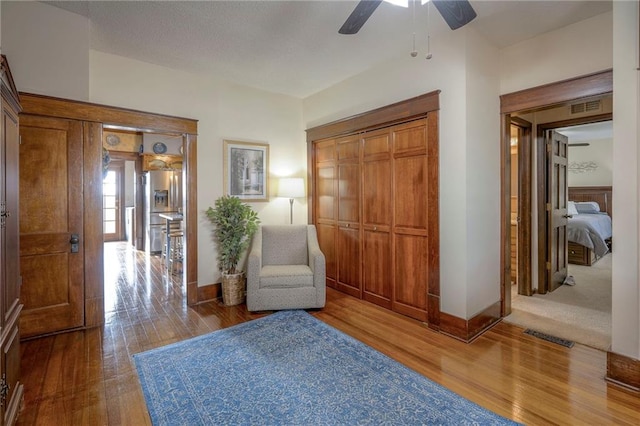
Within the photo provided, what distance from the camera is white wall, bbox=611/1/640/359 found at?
6.71 feet

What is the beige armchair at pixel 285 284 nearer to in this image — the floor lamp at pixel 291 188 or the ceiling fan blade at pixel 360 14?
the floor lamp at pixel 291 188

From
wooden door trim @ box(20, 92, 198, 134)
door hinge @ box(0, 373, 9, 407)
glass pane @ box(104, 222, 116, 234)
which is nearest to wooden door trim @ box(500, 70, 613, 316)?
wooden door trim @ box(20, 92, 198, 134)

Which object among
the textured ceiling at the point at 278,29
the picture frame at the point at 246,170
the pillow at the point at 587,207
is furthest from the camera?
the pillow at the point at 587,207

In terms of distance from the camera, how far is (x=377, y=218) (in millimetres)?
3686

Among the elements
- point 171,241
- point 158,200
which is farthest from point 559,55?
Result: point 158,200

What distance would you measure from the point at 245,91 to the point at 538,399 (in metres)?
4.30

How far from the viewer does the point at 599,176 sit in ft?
25.9

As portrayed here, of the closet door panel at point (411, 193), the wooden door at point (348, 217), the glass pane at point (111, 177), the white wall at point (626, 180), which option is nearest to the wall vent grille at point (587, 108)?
the white wall at point (626, 180)

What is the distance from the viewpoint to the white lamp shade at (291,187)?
4.27 meters

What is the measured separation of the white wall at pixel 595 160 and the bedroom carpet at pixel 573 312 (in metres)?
4.60

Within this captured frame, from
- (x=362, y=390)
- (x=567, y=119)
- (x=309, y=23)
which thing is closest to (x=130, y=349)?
(x=362, y=390)

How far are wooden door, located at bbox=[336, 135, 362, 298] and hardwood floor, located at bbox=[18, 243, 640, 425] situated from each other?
45cm

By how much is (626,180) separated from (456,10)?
5.21ft

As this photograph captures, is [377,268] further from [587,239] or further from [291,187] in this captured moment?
[587,239]
